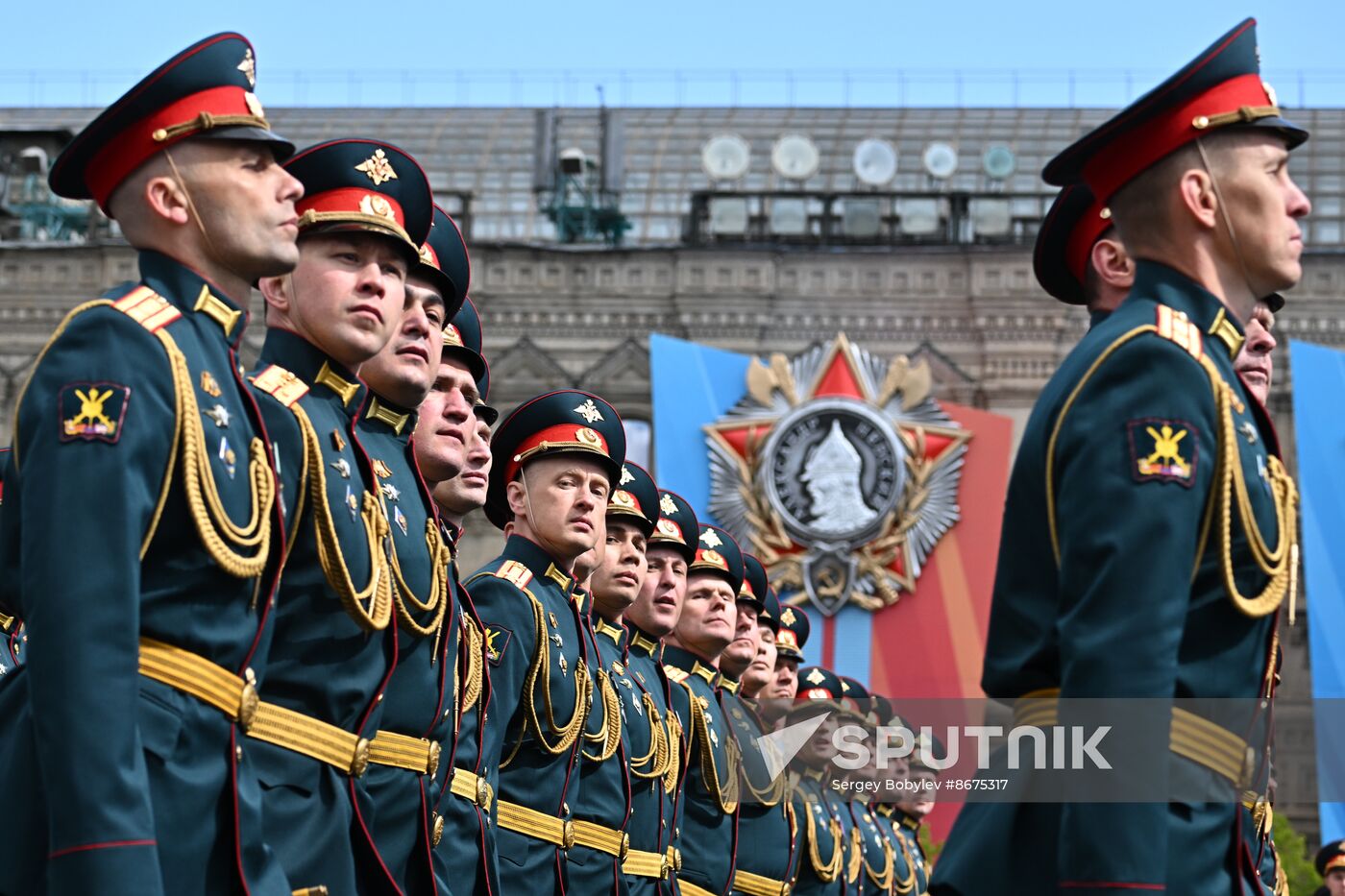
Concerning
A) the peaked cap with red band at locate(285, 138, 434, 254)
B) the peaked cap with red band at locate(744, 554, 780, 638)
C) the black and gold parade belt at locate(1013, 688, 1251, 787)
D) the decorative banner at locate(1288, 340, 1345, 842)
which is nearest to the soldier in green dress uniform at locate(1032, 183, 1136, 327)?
the black and gold parade belt at locate(1013, 688, 1251, 787)

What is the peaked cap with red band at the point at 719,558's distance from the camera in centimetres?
1034

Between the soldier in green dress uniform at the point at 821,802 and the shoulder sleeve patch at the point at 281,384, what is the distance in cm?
680

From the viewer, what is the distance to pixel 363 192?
5410 mm

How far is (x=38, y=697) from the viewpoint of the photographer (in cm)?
387

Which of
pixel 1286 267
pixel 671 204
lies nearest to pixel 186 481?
pixel 1286 267

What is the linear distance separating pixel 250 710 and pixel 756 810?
6.47 meters

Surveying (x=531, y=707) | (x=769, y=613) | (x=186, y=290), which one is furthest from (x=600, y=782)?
(x=769, y=613)

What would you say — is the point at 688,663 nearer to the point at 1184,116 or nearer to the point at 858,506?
the point at 1184,116

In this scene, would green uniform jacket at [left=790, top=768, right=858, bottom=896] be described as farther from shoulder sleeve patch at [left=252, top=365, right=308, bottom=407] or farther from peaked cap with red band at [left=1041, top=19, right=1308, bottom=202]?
peaked cap with red band at [left=1041, top=19, right=1308, bottom=202]

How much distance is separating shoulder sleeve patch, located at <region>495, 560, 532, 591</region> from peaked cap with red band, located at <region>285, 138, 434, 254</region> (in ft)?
6.37

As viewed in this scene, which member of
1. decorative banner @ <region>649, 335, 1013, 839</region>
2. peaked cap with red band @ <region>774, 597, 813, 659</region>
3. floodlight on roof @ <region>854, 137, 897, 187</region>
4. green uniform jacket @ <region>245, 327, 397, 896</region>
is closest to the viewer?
green uniform jacket @ <region>245, 327, 397, 896</region>

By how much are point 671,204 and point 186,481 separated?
33.7 meters

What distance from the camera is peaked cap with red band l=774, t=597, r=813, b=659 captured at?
1358 centimetres

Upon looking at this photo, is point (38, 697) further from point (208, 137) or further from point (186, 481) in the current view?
point (208, 137)
